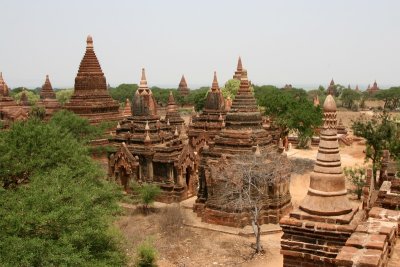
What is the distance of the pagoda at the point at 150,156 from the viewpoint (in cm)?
2698

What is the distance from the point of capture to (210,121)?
35406 millimetres

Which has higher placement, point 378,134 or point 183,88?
point 183,88

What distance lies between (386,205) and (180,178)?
58.7ft

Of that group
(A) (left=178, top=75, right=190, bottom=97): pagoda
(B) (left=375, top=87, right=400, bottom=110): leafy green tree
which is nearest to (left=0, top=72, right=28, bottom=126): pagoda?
(A) (left=178, top=75, right=190, bottom=97): pagoda

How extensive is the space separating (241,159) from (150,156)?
7.27 m

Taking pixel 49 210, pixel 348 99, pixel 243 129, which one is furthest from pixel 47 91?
pixel 348 99

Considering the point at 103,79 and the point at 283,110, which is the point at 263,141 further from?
the point at 103,79

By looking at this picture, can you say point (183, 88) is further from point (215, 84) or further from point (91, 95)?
point (215, 84)

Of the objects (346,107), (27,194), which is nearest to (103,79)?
(27,194)

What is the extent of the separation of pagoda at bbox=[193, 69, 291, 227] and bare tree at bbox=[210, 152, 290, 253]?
2.1 inches

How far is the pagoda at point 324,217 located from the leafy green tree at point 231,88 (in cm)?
5063

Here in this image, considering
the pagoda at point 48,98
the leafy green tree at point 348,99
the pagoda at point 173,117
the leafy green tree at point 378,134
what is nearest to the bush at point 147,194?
the pagoda at point 173,117

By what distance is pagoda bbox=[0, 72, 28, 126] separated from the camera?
44.6 meters

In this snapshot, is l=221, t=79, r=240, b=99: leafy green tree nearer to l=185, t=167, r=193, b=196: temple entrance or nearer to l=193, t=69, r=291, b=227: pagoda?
l=185, t=167, r=193, b=196: temple entrance
